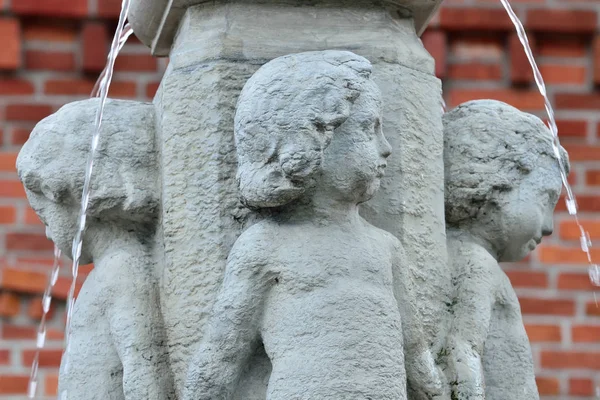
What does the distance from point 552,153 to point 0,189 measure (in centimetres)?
211

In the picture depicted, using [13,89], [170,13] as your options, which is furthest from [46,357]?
[170,13]

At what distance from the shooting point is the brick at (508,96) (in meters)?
4.36

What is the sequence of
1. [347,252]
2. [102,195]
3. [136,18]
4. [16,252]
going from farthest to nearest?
1. [16,252]
2. [136,18]
3. [102,195]
4. [347,252]

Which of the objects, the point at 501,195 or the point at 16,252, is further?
the point at 16,252

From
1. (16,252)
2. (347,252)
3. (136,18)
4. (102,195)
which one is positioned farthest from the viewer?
(16,252)

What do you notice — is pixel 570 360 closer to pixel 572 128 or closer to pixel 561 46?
pixel 572 128

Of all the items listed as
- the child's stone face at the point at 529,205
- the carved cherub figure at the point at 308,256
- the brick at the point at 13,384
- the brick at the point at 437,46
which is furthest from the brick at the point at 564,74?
the carved cherub figure at the point at 308,256

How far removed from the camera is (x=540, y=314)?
431 cm

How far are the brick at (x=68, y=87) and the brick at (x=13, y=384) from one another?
756mm

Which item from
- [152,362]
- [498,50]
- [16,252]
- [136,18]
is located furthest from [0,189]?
[152,362]

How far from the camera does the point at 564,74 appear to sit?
175 inches

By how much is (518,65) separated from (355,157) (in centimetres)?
217

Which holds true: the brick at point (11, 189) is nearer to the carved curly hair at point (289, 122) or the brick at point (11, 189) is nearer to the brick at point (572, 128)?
the brick at point (572, 128)

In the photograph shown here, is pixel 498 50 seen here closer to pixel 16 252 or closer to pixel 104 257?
pixel 16 252
